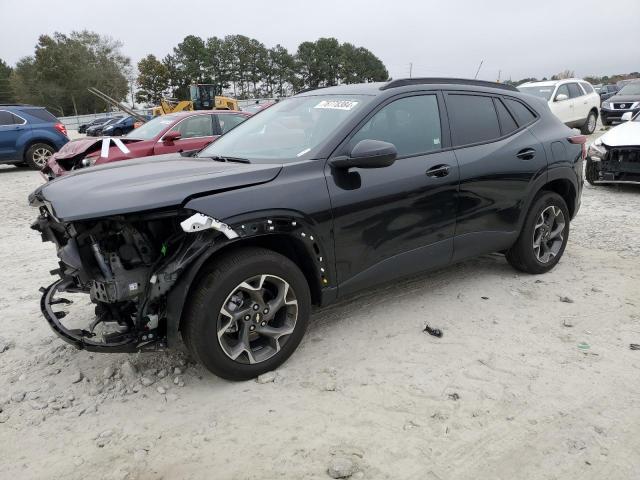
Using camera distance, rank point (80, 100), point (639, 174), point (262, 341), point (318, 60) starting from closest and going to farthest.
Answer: point (262, 341), point (639, 174), point (80, 100), point (318, 60)

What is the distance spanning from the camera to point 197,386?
3.08 metres

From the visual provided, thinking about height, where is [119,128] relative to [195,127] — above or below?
above

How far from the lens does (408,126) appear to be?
3.74 metres

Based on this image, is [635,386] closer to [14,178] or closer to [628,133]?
[628,133]

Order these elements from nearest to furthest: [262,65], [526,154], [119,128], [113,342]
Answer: [113,342], [526,154], [119,128], [262,65]

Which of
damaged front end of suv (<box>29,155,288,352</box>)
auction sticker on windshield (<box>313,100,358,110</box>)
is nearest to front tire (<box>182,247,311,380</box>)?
damaged front end of suv (<box>29,155,288,352</box>)

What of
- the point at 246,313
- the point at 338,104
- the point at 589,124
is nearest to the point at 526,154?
the point at 338,104

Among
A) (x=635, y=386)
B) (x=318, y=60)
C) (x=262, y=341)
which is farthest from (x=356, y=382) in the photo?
(x=318, y=60)

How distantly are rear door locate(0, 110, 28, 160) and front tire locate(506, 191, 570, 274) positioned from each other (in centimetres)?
1252

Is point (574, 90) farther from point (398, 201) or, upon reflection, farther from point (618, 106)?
point (398, 201)

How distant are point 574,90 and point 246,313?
1572 centimetres

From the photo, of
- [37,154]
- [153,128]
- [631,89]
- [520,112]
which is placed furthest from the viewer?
[631,89]

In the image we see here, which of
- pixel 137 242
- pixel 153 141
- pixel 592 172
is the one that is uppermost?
pixel 153 141

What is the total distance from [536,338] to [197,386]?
236 centimetres
